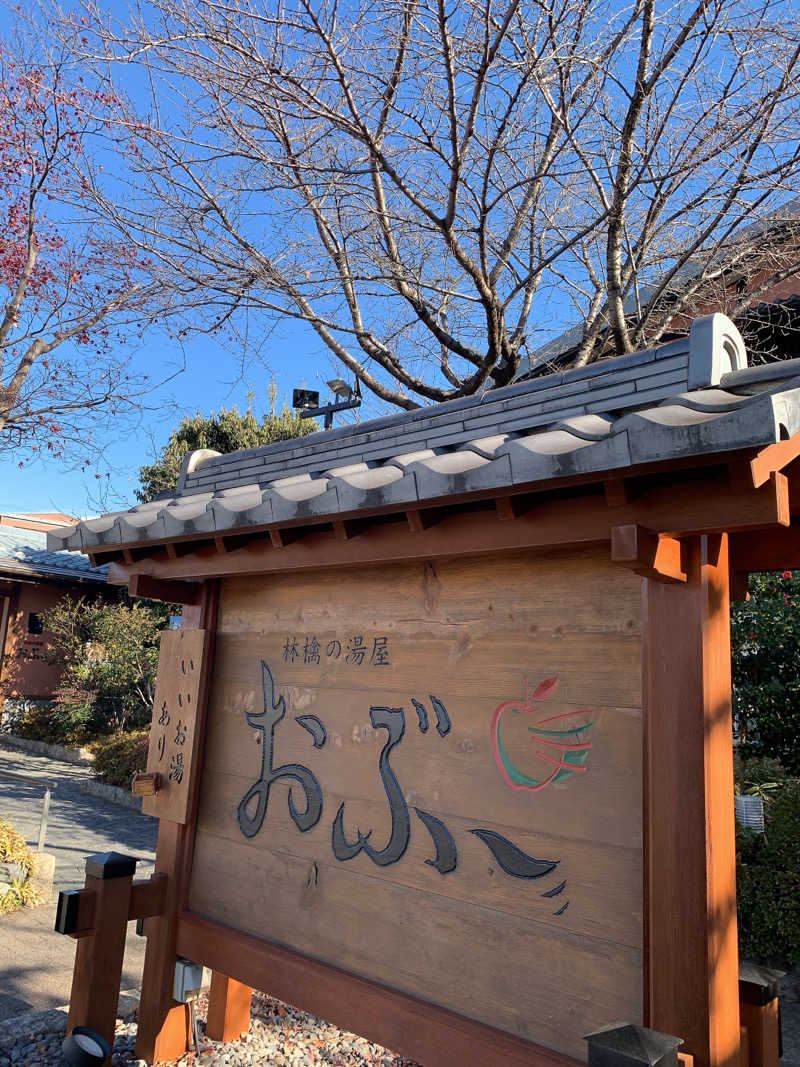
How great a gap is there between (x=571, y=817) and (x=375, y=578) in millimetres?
1335

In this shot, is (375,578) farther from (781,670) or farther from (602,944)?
(781,670)

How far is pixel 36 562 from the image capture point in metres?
15.0

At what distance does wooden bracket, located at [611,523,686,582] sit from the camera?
212 cm

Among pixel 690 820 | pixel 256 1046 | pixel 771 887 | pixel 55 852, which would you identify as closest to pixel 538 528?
pixel 690 820

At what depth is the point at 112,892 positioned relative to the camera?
3586 mm

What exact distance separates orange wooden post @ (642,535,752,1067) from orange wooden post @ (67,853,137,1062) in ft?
8.51

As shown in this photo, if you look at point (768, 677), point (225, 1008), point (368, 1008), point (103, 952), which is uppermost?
point (768, 677)

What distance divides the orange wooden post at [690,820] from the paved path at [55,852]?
431 centimetres

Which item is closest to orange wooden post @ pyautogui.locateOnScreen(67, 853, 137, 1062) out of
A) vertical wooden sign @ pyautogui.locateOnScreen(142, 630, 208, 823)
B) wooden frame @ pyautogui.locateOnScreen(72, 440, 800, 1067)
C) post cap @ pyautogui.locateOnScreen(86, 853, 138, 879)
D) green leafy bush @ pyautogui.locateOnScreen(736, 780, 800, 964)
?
post cap @ pyautogui.locateOnScreen(86, 853, 138, 879)

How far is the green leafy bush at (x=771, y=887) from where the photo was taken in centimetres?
483

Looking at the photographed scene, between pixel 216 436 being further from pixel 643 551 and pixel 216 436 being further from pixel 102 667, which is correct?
pixel 643 551

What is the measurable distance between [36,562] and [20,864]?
958 cm

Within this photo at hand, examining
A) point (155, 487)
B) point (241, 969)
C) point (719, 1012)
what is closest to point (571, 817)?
point (719, 1012)

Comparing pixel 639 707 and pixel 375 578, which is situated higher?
pixel 375 578
